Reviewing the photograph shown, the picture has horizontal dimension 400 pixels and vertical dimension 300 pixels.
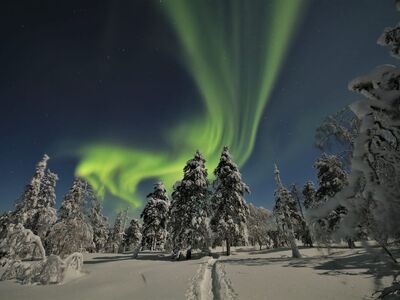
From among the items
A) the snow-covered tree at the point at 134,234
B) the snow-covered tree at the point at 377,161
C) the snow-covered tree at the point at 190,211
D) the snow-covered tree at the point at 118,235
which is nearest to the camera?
the snow-covered tree at the point at 377,161

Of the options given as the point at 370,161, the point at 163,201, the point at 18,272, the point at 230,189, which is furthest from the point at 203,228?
the point at 370,161

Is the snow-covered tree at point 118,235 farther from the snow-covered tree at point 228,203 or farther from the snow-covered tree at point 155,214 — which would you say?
the snow-covered tree at point 228,203

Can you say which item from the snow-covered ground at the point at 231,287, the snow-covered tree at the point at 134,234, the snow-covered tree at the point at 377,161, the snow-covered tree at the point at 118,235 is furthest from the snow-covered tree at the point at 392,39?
the snow-covered tree at the point at 118,235

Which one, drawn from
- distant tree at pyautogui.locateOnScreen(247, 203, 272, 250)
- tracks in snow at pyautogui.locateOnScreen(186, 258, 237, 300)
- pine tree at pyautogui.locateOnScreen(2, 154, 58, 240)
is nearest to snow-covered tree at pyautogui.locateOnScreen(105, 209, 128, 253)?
pine tree at pyautogui.locateOnScreen(2, 154, 58, 240)

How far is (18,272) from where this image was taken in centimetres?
1554

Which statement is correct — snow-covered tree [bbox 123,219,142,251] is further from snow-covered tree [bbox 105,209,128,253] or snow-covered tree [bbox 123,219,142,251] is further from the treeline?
the treeline

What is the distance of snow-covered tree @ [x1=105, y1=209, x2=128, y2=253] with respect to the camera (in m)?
68.4

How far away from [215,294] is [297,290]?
322 cm

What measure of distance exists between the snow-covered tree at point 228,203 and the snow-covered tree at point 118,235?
4611 centimetres

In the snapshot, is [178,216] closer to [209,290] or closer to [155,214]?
[155,214]

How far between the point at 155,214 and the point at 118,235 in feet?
138

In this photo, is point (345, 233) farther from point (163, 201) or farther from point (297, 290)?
point (163, 201)

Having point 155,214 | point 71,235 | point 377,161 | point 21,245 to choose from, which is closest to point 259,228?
point 155,214

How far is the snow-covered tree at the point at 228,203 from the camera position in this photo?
26125 millimetres
